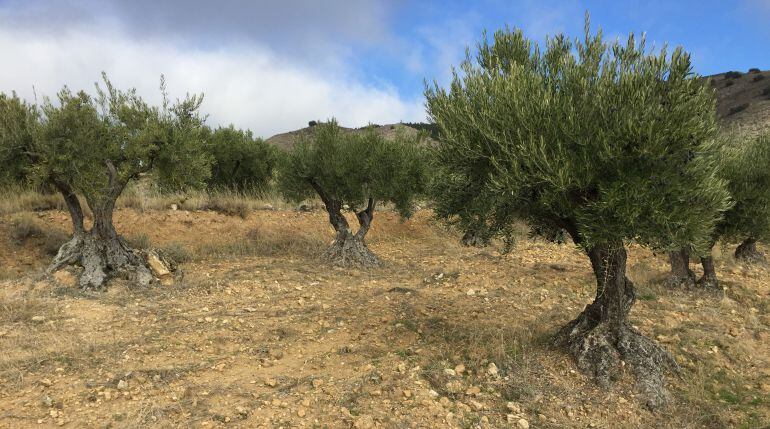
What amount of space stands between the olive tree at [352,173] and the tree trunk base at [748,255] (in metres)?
12.0

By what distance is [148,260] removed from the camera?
44.8 ft

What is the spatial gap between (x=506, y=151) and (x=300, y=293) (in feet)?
25.8

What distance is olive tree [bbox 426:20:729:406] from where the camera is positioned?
19.4 feet

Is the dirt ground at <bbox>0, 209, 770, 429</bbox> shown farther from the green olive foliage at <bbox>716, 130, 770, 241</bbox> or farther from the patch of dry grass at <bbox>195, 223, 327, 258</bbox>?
the green olive foliage at <bbox>716, 130, 770, 241</bbox>

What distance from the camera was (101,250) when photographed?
12867 millimetres

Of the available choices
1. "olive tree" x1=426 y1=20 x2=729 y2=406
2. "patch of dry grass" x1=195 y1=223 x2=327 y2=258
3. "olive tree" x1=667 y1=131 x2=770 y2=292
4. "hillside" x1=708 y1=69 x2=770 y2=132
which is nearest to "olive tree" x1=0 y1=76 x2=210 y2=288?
"patch of dry grass" x1=195 y1=223 x2=327 y2=258

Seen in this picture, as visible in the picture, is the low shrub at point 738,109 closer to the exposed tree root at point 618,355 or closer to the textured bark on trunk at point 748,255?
the textured bark on trunk at point 748,255

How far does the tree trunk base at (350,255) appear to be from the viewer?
53.0ft

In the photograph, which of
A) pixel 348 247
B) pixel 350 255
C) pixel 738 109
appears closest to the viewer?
pixel 350 255

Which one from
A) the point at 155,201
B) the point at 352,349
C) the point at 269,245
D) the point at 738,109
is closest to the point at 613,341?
the point at 352,349

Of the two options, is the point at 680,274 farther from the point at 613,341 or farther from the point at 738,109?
the point at 738,109

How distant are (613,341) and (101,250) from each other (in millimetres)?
12988

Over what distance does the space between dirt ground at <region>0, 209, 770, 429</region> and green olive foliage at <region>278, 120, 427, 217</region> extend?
2.76m

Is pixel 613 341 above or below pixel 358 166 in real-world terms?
below
